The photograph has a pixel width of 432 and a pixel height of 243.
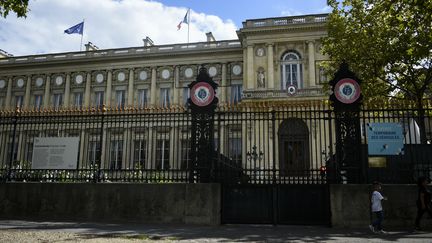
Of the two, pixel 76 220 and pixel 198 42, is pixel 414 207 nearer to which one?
pixel 76 220

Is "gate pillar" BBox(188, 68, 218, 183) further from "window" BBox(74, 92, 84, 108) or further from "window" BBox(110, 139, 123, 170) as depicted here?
"window" BBox(74, 92, 84, 108)

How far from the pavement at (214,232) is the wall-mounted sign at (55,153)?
82.2 inches

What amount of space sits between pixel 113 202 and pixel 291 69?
31417 millimetres

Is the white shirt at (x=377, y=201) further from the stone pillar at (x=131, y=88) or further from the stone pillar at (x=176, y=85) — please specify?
the stone pillar at (x=131, y=88)

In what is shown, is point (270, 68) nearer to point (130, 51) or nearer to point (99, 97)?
point (130, 51)

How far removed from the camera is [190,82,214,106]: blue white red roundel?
11.9 metres

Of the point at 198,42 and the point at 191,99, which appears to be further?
the point at 198,42

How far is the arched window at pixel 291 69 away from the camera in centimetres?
Result: 3966

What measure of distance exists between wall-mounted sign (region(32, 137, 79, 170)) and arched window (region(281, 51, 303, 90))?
97.3 feet

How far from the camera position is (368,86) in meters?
17.7

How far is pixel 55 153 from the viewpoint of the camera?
1261 centimetres

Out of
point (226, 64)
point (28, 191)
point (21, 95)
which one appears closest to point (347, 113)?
point (28, 191)

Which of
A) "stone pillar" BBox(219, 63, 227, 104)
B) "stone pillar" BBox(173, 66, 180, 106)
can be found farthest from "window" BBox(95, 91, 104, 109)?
"stone pillar" BBox(219, 63, 227, 104)

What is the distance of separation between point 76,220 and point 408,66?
1457 centimetres
